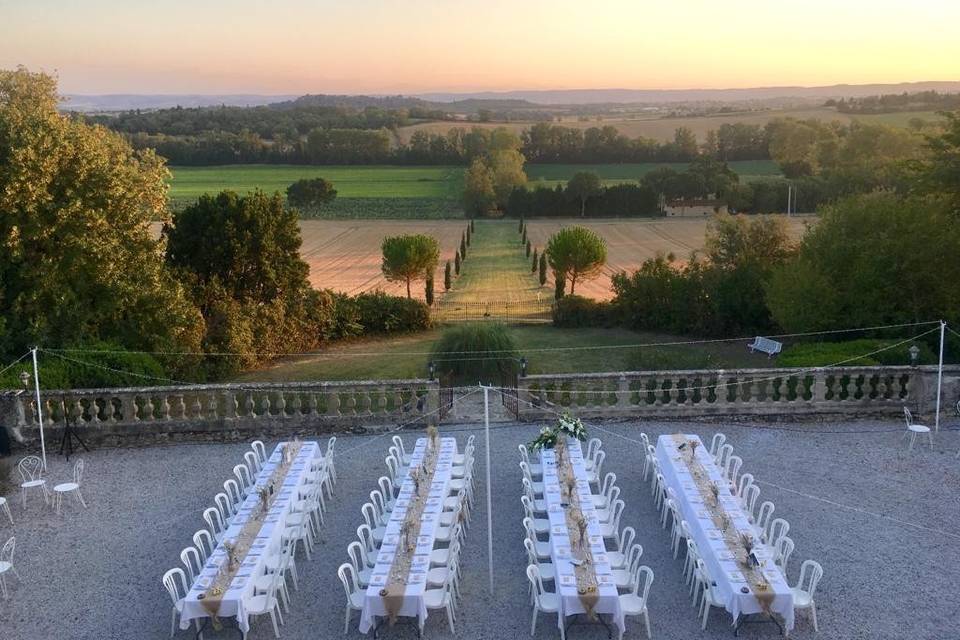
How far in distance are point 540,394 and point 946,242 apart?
12.6m

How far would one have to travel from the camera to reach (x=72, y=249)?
792 inches

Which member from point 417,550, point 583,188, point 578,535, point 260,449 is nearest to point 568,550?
point 578,535

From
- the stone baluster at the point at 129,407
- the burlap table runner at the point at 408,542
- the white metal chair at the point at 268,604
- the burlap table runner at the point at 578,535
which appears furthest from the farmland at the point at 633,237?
the white metal chair at the point at 268,604

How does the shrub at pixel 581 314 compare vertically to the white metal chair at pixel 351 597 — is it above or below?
below

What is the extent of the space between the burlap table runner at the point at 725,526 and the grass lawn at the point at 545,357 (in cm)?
995

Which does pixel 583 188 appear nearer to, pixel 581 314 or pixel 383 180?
pixel 383 180

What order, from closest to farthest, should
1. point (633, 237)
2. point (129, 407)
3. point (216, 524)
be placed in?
point (216, 524), point (129, 407), point (633, 237)

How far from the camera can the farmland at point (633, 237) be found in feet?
175

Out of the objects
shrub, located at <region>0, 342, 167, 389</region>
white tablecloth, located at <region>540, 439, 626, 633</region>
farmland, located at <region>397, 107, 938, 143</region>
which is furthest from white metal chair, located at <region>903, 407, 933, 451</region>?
farmland, located at <region>397, 107, 938, 143</region>

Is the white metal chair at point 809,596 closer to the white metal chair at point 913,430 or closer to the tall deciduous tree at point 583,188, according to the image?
the white metal chair at point 913,430

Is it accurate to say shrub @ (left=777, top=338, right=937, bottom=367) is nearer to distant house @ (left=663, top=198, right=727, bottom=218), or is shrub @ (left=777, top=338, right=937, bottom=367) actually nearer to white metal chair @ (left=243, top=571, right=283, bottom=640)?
white metal chair @ (left=243, top=571, right=283, bottom=640)

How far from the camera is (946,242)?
69.9ft

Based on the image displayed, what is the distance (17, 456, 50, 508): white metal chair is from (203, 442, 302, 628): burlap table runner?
379cm

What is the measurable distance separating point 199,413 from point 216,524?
3554 mm
